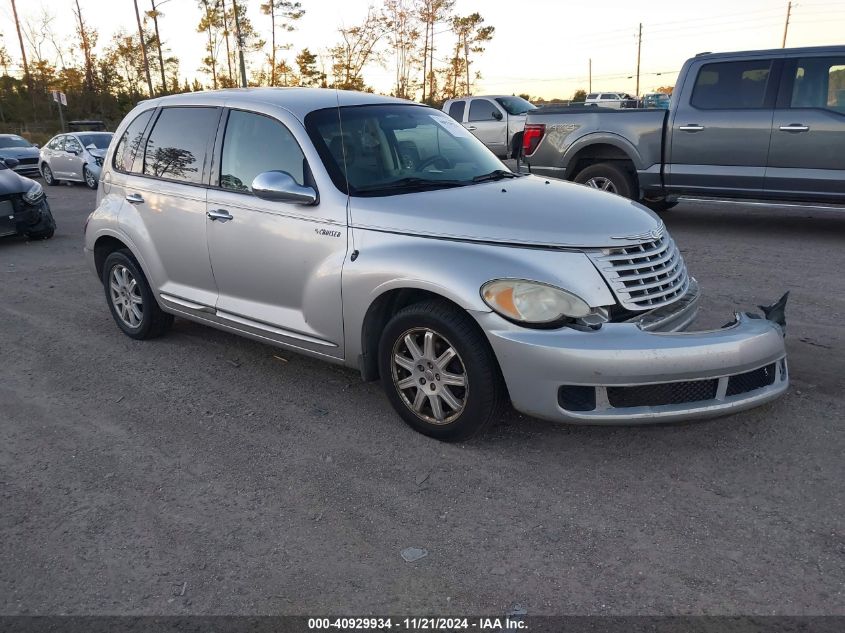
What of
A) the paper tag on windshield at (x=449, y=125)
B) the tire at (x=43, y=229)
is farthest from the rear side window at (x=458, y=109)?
the paper tag on windshield at (x=449, y=125)

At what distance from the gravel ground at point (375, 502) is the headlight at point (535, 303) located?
0.78 m

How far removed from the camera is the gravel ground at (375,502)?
2.62 metres

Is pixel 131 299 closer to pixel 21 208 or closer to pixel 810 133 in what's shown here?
pixel 21 208

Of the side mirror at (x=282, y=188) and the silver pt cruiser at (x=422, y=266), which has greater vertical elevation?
the side mirror at (x=282, y=188)

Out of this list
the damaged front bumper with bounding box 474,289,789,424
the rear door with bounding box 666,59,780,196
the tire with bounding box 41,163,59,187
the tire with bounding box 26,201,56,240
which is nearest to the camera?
the damaged front bumper with bounding box 474,289,789,424

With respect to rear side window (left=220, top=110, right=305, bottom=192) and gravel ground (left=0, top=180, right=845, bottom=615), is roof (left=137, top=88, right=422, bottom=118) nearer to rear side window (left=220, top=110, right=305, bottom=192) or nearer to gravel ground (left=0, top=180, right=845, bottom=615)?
rear side window (left=220, top=110, right=305, bottom=192)

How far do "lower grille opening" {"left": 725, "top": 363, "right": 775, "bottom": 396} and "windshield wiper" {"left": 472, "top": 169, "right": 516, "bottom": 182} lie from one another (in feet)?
6.23

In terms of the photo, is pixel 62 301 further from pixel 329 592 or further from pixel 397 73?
pixel 397 73

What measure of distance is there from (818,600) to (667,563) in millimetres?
515

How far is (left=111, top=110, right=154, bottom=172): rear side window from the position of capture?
5266mm

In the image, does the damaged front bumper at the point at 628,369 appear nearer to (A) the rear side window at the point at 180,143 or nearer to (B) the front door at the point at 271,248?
(B) the front door at the point at 271,248

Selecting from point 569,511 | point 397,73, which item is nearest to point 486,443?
point 569,511

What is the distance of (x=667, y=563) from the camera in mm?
2729

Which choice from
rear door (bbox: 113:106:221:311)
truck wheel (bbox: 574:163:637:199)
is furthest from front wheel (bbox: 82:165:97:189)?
rear door (bbox: 113:106:221:311)
